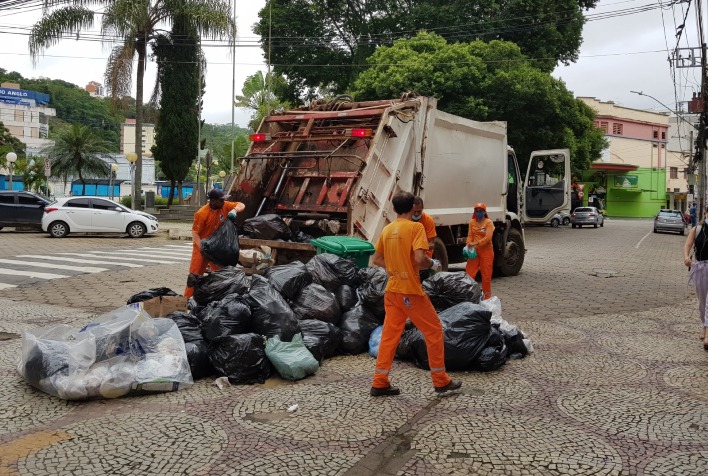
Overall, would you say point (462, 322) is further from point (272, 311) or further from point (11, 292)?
point (11, 292)

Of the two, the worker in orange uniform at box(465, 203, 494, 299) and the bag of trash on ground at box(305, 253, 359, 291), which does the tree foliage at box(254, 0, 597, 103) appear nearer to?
the worker in orange uniform at box(465, 203, 494, 299)

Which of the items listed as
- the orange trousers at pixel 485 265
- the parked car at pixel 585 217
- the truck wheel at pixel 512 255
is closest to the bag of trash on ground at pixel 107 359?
the orange trousers at pixel 485 265

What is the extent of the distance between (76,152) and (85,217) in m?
23.8

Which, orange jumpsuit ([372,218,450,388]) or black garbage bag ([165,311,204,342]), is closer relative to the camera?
orange jumpsuit ([372,218,450,388])

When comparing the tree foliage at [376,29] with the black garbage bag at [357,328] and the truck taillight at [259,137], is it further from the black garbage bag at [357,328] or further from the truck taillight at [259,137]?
the black garbage bag at [357,328]

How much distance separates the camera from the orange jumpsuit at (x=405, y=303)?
4.43 meters

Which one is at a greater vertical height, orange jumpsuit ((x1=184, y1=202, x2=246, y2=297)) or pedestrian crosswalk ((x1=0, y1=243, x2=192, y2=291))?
orange jumpsuit ((x1=184, y1=202, x2=246, y2=297))

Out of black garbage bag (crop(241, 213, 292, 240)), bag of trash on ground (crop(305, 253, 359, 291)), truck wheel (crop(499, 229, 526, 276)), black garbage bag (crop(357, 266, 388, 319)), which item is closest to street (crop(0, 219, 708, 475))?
black garbage bag (crop(357, 266, 388, 319))

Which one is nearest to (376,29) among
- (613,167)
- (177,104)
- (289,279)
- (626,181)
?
(177,104)

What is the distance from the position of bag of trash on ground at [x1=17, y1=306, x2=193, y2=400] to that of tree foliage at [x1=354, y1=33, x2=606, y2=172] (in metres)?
19.6

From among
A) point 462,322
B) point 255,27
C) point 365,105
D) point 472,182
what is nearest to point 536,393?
point 462,322

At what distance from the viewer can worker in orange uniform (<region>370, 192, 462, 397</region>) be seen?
174 inches

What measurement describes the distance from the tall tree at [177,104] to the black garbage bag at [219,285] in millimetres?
20701

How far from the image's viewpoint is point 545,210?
15.2 meters
